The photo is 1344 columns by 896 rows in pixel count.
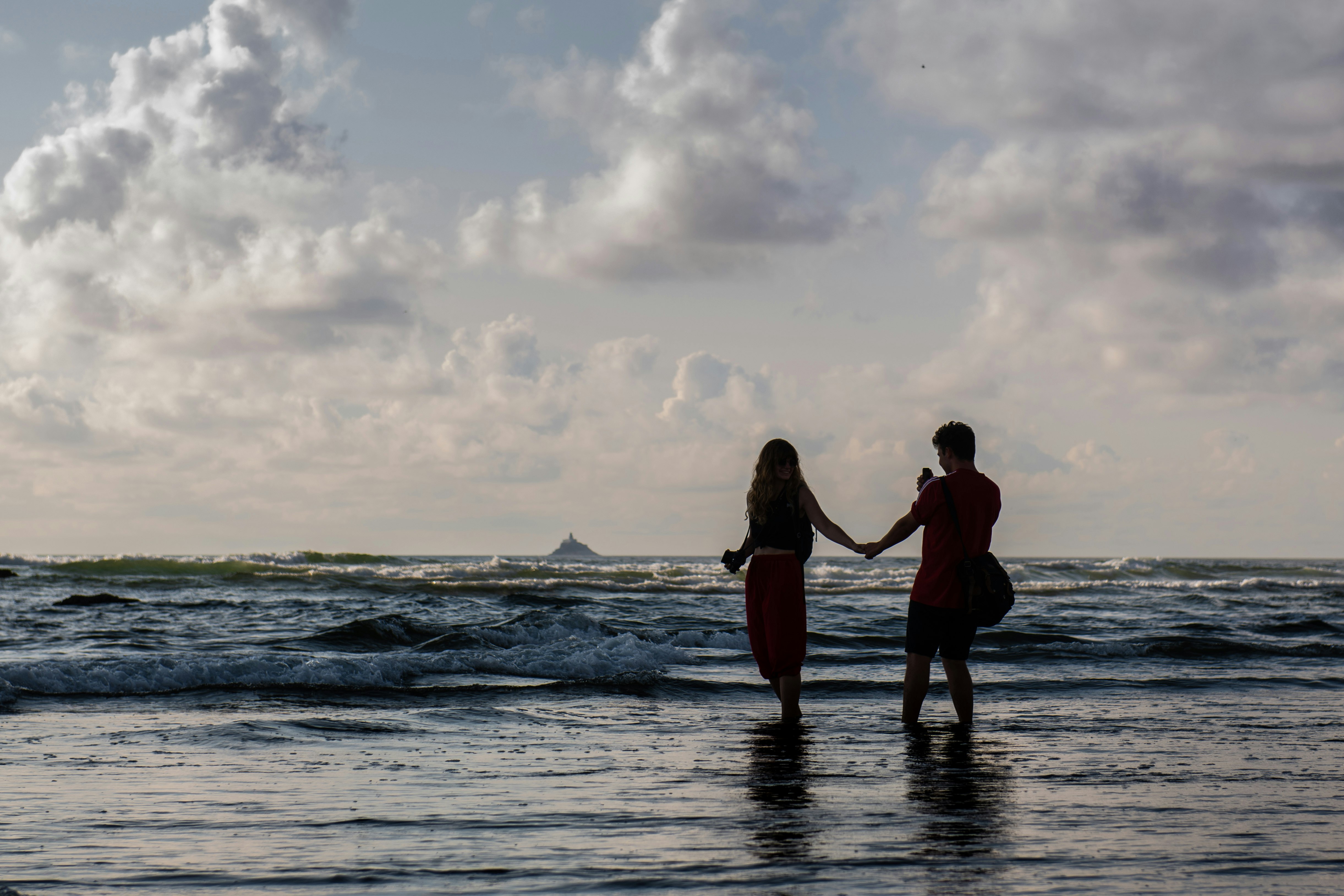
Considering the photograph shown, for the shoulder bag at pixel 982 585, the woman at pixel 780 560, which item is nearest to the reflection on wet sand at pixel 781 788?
the woman at pixel 780 560

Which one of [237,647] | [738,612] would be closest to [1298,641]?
[738,612]

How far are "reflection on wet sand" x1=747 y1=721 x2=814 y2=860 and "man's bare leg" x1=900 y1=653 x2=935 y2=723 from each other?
69 centimetres

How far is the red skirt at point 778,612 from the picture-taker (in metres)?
7.04

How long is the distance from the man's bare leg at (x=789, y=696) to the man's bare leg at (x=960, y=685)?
2.78ft

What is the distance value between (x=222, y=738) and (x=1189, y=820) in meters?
5.25

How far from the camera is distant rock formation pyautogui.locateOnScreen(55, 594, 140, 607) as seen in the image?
2194cm

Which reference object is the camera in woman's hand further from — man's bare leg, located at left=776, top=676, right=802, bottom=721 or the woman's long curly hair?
man's bare leg, located at left=776, top=676, right=802, bottom=721

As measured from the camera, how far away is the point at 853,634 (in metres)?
14.8

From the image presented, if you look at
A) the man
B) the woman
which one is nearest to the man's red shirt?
the man

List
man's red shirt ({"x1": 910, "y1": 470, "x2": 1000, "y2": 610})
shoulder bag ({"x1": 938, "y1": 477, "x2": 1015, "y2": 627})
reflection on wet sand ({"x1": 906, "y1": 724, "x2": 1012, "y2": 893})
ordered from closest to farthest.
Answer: reflection on wet sand ({"x1": 906, "y1": 724, "x2": 1012, "y2": 893}) < shoulder bag ({"x1": 938, "y1": 477, "x2": 1015, "y2": 627}) < man's red shirt ({"x1": 910, "y1": 470, "x2": 1000, "y2": 610})

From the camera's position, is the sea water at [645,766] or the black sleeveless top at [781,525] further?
the black sleeveless top at [781,525]

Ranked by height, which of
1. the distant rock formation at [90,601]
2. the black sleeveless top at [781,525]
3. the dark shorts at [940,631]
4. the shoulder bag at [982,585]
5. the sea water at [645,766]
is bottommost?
the distant rock formation at [90,601]

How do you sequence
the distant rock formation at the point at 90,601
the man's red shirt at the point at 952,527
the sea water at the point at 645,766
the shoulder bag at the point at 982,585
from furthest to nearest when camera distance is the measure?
the distant rock formation at the point at 90,601 < the man's red shirt at the point at 952,527 < the shoulder bag at the point at 982,585 < the sea water at the point at 645,766

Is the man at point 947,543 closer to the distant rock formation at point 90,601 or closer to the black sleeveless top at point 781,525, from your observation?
the black sleeveless top at point 781,525
